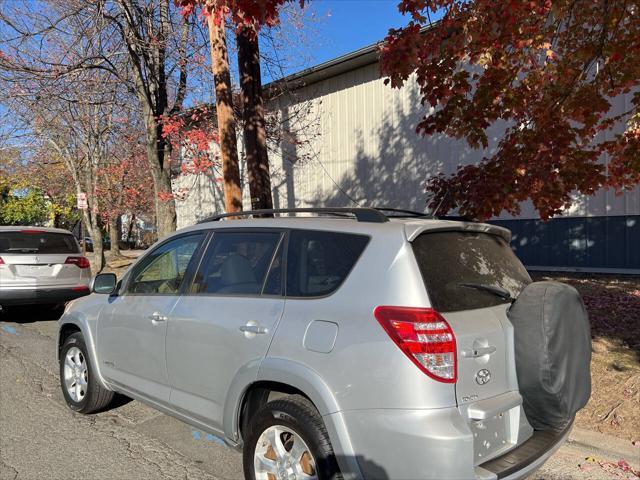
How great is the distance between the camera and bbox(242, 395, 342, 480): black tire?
2.48 m

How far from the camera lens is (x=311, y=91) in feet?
52.1

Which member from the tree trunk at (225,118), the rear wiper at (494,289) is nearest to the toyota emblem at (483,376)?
the rear wiper at (494,289)

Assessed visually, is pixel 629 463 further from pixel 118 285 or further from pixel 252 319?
pixel 118 285

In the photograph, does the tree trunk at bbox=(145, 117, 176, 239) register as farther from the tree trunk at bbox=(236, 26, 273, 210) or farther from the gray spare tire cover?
the gray spare tire cover

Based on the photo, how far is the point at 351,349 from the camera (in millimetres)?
2445

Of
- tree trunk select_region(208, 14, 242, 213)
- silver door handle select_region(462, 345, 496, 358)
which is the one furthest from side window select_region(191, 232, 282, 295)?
tree trunk select_region(208, 14, 242, 213)

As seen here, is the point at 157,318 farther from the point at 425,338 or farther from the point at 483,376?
the point at 483,376

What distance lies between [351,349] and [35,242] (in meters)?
7.88

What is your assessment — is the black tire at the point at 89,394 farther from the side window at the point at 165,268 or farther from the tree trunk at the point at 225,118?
the tree trunk at the point at 225,118

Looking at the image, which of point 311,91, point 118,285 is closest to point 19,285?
point 118,285

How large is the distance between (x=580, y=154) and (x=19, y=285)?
8.37 metres

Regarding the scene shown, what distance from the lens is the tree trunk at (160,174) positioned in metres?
11.2

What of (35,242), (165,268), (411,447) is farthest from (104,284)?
(35,242)

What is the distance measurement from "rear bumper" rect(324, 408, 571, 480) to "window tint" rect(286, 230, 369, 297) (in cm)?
69
